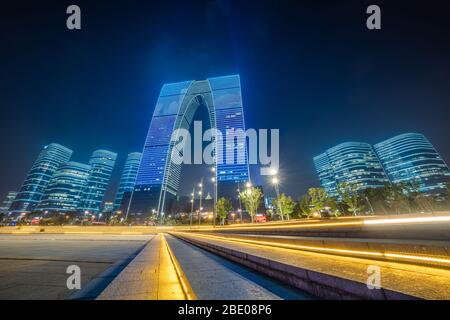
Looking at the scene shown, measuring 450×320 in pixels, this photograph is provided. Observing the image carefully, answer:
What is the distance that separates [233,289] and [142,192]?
160 m

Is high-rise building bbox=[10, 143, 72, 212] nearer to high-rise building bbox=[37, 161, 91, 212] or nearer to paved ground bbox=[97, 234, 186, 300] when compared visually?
high-rise building bbox=[37, 161, 91, 212]

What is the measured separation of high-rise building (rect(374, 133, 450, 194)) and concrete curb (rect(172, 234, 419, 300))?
170416 millimetres

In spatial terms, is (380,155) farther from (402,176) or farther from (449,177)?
(449,177)

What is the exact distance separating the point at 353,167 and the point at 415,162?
1462 inches

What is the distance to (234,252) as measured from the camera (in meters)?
5.14

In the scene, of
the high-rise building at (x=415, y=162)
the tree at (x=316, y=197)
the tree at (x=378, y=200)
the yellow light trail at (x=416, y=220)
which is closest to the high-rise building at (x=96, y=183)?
the tree at (x=316, y=197)

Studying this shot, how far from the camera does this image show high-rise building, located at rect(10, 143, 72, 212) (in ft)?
554

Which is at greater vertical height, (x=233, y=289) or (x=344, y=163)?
(x=344, y=163)

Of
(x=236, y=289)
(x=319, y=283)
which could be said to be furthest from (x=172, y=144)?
(x=319, y=283)

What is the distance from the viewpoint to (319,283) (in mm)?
2420

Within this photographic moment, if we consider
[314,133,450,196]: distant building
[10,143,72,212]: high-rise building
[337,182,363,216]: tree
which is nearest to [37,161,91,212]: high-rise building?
[10,143,72,212]: high-rise building

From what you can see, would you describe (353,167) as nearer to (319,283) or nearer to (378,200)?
(378,200)
